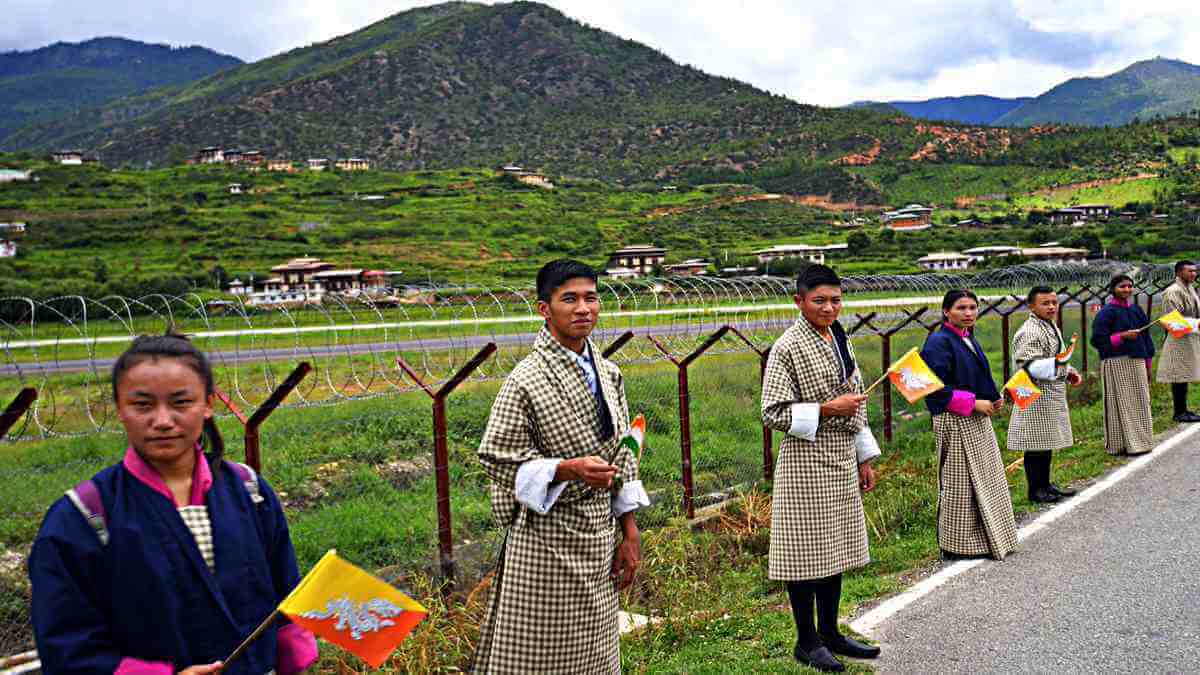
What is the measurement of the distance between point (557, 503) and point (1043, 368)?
570 cm

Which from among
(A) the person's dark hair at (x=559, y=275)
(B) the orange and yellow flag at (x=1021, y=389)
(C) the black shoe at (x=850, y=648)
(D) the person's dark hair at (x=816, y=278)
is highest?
(A) the person's dark hair at (x=559, y=275)

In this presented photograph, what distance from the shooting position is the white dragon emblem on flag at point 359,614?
2.48 m

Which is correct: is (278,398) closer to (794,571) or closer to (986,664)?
(794,571)

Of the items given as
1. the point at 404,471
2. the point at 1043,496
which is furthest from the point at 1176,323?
the point at 404,471

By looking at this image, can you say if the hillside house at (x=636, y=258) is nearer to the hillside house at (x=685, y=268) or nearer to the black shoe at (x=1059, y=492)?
the hillside house at (x=685, y=268)

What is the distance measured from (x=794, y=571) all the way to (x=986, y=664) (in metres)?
0.98

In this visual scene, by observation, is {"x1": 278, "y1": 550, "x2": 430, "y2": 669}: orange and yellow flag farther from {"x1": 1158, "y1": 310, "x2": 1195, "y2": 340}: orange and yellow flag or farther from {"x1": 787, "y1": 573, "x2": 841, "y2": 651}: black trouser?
{"x1": 1158, "y1": 310, "x2": 1195, "y2": 340}: orange and yellow flag

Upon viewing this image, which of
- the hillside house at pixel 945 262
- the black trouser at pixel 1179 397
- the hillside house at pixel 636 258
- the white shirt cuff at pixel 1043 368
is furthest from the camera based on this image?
the hillside house at pixel 636 258

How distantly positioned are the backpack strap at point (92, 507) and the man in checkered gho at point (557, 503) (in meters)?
1.43

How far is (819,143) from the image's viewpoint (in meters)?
99.8

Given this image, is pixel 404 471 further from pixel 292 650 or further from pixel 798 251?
pixel 798 251

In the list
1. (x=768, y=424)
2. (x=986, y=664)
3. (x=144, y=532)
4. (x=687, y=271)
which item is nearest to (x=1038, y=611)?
(x=986, y=664)

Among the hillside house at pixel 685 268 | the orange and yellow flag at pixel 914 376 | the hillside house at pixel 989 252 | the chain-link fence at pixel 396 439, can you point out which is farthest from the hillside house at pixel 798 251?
the orange and yellow flag at pixel 914 376

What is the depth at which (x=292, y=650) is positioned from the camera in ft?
8.66
